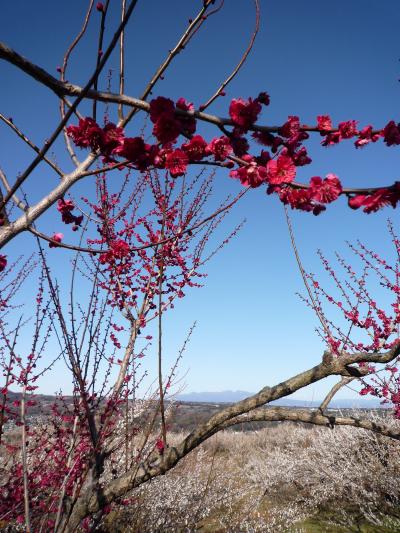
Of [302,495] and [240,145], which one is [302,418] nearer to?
[240,145]

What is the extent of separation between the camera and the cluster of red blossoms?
4.51 feet

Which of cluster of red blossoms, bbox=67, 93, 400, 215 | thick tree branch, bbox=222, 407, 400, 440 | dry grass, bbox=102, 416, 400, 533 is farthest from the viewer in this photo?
dry grass, bbox=102, 416, 400, 533

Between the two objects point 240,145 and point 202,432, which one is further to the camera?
point 202,432

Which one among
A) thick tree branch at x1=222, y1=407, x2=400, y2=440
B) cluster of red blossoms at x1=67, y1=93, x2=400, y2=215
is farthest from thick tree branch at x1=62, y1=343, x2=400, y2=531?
cluster of red blossoms at x1=67, y1=93, x2=400, y2=215

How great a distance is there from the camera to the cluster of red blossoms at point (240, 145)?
1.38m

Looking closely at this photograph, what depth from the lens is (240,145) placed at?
4.95 ft

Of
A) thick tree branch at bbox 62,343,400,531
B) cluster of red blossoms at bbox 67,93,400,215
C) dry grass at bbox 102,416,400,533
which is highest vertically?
cluster of red blossoms at bbox 67,93,400,215

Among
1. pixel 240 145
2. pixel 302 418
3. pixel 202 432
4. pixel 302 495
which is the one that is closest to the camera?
pixel 240 145

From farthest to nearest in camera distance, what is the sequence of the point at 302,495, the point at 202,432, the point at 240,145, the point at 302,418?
1. the point at 302,495
2. the point at 302,418
3. the point at 202,432
4. the point at 240,145

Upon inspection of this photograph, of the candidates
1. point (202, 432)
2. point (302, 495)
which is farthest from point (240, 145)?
point (302, 495)

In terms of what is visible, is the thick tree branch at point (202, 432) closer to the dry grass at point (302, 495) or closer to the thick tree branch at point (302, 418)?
the thick tree branch at point (302, 418)

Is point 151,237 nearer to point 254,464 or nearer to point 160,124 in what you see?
point 160,124

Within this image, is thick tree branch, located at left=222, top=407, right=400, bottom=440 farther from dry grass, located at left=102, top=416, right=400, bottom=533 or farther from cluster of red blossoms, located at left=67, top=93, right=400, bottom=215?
dry grass, located at left=102, top=416, right=400, bottom=533

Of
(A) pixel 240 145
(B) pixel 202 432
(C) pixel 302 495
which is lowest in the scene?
(C) pixel 302 495
